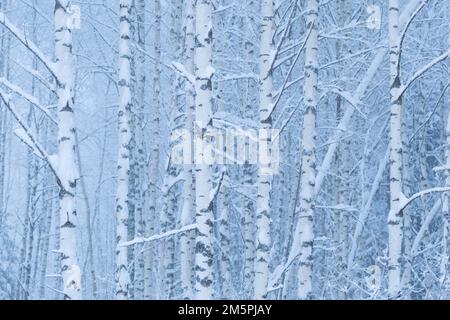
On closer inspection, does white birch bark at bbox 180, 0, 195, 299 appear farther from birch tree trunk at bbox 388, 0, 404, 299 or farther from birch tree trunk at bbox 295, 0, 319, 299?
birch tree trunk at bbox 388, 0, 404, 299

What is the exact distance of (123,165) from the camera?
331 inches

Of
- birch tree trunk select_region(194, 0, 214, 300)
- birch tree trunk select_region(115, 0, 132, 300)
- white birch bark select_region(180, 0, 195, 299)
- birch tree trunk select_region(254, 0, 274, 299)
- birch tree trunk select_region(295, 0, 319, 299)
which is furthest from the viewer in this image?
white birch bark select_region(180, 0, 195, 299)

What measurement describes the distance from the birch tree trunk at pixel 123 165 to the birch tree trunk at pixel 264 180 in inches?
73.1

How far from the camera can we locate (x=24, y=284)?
613 inches

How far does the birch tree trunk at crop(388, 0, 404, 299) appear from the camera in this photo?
266 inches

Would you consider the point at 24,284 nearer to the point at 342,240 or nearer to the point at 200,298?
the point at 342,240

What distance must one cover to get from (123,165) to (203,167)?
266cm

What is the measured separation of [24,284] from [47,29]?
5.60m

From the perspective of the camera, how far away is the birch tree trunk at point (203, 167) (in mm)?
5973

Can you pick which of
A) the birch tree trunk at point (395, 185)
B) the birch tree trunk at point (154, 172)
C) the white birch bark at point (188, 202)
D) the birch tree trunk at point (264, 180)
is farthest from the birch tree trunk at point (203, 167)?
the birch tree trunk at point (154, 172)

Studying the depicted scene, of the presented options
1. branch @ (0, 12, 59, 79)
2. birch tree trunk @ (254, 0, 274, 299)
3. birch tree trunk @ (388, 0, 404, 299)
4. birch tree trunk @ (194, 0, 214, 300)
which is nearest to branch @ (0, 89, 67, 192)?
branch @ (0, 12, 59, 79)

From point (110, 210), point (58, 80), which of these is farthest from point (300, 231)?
point (110, 210)

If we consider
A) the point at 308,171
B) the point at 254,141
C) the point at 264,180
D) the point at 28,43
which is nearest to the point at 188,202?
the point at 254,141

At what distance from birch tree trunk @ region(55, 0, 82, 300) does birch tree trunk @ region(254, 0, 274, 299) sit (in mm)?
2034
